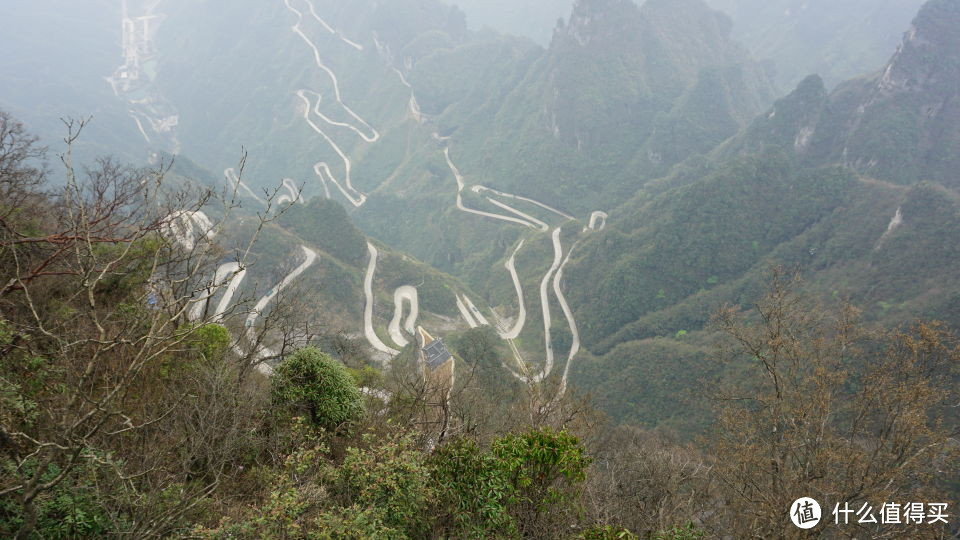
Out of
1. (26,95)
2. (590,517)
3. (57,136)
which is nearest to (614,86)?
(590,517)

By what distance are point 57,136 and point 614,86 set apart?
175380 millimetres

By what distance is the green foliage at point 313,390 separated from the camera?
16641mm

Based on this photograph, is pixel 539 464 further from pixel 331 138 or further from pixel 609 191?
pixel 331 138

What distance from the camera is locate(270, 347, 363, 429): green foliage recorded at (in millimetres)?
16641

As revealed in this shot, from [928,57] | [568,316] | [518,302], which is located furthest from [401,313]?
[928,57]

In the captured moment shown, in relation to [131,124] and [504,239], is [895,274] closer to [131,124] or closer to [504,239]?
[504,239]

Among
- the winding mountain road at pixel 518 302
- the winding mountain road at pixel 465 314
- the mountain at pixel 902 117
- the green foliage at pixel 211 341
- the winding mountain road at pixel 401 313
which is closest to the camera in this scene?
the green foliage at pixel 211 341

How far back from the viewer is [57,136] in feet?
454

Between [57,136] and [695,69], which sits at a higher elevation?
[695,69]

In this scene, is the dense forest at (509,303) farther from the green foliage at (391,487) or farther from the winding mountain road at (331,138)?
the winding mountain road at (331,138)

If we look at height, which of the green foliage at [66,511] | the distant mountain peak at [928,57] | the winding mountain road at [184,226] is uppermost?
the distant mountain peak at [928,57]

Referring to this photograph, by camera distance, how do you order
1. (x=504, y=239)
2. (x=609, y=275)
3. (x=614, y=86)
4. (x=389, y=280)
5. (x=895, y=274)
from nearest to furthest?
(x=895, y=274) < (x=389, y=280) < (x=609, y=275) < (x=504, y=239) < (x=614, y=86)

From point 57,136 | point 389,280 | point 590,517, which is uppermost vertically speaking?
point 57,136

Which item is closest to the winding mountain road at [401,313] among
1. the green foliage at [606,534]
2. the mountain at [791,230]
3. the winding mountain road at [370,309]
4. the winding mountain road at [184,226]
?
the winding mountain road at [370,309]
